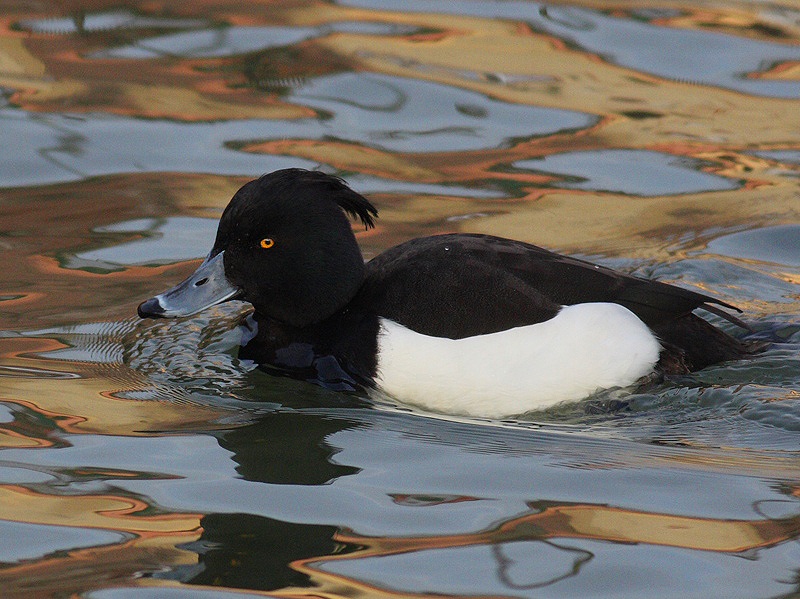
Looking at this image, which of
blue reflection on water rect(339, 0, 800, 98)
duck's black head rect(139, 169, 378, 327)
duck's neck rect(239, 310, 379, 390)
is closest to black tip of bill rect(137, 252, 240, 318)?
duck's black head rect(139, 169, 378, 327)

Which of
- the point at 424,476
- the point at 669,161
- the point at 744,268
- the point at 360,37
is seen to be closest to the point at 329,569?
the point at 424,476

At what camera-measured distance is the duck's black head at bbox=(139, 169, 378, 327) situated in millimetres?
4797

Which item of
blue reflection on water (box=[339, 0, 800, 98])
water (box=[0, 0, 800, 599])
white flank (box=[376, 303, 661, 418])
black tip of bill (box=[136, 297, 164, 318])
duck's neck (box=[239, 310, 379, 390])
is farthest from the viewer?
blue reflection on water (box=[339, 0, 800, 98])

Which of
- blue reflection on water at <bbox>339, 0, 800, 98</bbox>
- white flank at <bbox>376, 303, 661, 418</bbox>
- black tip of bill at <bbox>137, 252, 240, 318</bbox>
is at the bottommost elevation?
white flank at <bbox>376, 303, 661, 418</bbox>

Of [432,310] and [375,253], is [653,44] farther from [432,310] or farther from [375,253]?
[432,310]

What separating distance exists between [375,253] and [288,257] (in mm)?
1652

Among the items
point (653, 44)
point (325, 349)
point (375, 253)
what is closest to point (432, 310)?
point (325, 349)

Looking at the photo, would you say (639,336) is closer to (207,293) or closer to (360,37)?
(207,293)

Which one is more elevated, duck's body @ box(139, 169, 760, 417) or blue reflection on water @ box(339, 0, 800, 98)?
blue reflection on water @ box(339, 0, 800, 98)

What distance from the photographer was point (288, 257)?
4.85m

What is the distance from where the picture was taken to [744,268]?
6.39 metres

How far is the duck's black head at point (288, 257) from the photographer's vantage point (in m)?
4.80

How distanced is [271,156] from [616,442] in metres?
4.00

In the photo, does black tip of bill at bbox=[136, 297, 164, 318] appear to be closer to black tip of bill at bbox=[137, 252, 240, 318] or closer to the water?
black tip of bill at bbox=[137, 252, 240, 318]
